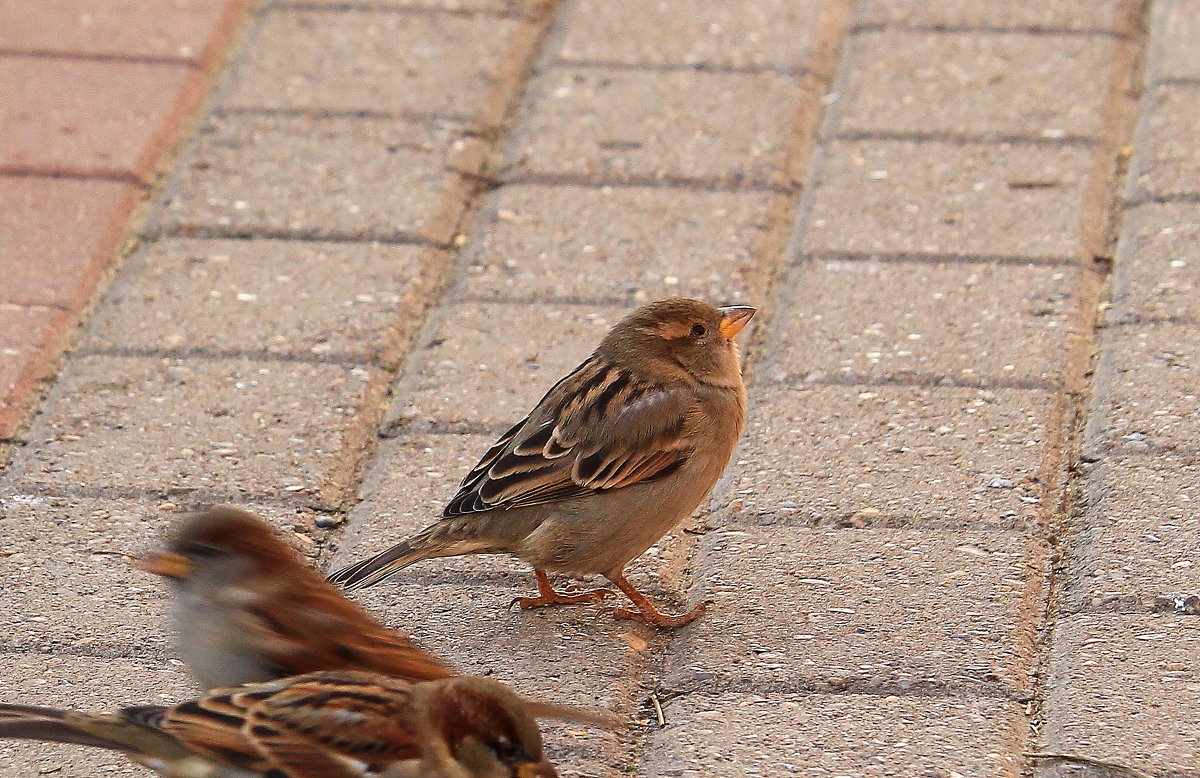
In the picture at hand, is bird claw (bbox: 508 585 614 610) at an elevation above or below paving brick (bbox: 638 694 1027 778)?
above

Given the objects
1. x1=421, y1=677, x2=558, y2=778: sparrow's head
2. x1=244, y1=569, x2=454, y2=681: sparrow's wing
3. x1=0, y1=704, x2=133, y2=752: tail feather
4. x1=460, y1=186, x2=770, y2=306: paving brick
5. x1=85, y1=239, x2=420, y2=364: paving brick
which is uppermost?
x1=460, y1=186, x2=770, y2=306: paving brick

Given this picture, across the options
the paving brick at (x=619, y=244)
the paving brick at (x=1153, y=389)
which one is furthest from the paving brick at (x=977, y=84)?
the paving brick at (x=1153, y=389)

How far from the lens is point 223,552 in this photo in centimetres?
330

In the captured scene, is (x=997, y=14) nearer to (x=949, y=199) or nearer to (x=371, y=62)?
(x=949, y=199)

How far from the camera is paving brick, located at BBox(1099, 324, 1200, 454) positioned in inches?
160

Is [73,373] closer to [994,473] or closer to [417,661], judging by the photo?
[417,661]

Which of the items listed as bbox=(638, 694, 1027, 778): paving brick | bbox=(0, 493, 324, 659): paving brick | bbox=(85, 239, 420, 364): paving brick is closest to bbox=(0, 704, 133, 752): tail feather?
bbox=(0, 493, 324, 659): paving brick

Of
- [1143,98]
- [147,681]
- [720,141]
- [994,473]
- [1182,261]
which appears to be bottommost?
[147,681]

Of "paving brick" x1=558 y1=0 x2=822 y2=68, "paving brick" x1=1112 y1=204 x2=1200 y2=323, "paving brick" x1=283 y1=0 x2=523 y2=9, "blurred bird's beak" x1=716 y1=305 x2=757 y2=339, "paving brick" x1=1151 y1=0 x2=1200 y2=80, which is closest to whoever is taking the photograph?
"blurred bird's beak" x1=716 y1=305 x2=757 y2=339

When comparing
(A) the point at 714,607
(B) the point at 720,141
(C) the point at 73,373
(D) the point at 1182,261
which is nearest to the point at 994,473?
(A) the point at 714,607

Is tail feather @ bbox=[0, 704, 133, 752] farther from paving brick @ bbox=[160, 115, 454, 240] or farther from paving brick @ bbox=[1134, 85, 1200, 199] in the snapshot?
paving brick @ bbox=[1134, 85, 1200, 199]

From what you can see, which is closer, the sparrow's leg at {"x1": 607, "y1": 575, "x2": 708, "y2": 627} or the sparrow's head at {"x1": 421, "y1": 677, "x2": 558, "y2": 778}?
the sparrow's head at {"x1": 421, "y1": 677, "x2": 558, "y2": 778}

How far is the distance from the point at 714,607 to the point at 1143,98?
2.54 metres

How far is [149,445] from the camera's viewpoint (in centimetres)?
421
